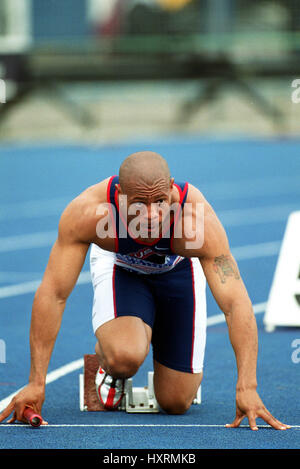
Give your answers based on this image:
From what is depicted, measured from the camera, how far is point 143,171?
149 inches

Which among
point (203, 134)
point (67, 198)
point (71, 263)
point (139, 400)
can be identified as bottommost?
point (139, 400)

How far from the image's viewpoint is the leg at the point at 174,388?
15.0 ft

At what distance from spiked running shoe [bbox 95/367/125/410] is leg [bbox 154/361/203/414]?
206 mm

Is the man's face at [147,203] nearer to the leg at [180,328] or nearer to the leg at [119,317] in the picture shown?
the leg at [119,317]

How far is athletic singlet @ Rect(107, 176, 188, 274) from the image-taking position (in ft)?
13.5

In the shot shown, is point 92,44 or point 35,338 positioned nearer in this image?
point 35,338

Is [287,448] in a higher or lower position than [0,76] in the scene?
lower

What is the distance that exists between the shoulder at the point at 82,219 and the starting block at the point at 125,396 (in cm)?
91

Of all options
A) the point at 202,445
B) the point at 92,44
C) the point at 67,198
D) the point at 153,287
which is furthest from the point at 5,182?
the point at 202,445

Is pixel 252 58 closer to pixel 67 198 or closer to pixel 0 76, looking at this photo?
pixel 0 76

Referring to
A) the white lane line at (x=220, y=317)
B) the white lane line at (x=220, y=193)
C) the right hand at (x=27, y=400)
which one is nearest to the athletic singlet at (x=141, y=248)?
the right hand at (x=27, y=400)

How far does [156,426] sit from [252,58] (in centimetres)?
2039

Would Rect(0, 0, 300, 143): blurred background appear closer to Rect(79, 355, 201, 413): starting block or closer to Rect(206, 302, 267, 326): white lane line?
Rect(206, 302, 267, 326): white lane line

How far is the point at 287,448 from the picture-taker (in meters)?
→ 3.71
